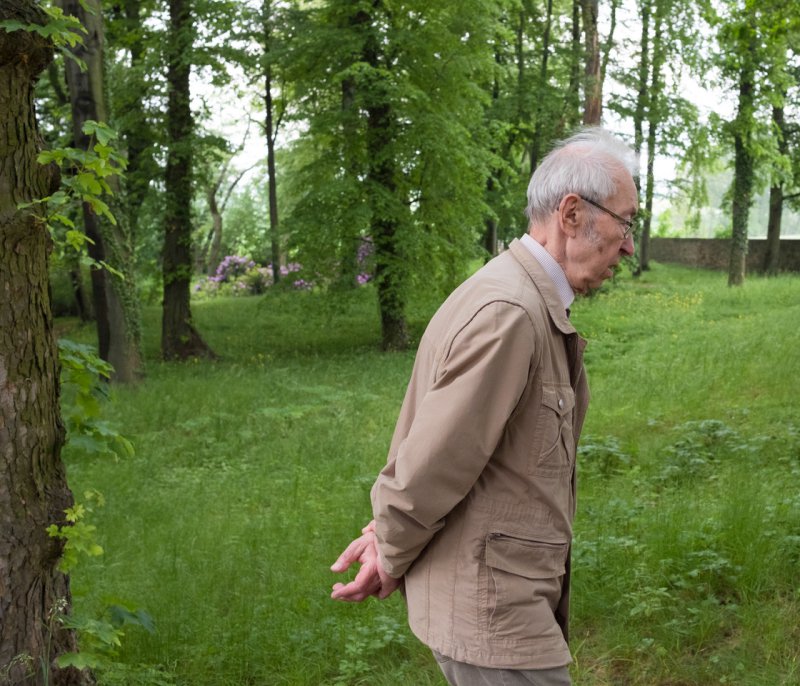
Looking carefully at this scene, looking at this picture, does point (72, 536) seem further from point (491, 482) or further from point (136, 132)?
point (136, 132)

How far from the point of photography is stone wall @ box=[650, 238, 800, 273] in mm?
35312

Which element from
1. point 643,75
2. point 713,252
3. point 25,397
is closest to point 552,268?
point 25,397

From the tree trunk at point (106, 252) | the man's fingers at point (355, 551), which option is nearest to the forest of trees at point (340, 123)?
the tree trunk at point (106, 252)

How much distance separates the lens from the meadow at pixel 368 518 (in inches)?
187

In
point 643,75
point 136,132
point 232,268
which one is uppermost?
point 643,75

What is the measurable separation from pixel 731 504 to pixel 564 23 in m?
28.1

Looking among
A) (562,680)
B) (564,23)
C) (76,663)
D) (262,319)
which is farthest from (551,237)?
(564,23)

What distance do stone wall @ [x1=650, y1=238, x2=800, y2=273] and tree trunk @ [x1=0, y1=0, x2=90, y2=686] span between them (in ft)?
114

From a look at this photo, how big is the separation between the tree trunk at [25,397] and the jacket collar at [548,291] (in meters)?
2.20

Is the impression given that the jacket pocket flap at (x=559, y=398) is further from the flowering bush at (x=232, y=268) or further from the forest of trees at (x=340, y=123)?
the flowering bush at (x=232, y=268)

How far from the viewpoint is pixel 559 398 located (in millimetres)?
2490

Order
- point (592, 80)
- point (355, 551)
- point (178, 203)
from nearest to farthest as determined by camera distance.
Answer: point (355, 551), point (592, 80), point (178, 203)

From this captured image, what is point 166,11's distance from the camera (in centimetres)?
2098

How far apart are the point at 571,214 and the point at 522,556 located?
961 mm
